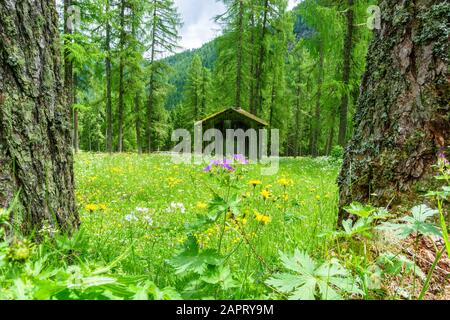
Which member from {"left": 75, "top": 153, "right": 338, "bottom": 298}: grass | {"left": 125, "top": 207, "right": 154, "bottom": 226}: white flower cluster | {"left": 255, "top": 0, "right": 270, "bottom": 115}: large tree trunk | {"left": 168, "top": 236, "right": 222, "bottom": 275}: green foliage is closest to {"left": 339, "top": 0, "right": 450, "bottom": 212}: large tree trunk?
{"left": 75, "top": 153, "right": 338, "bottom": 298}: grass

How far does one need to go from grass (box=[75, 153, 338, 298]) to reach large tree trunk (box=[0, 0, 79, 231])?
0.38 m

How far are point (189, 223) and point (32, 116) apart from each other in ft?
4.30

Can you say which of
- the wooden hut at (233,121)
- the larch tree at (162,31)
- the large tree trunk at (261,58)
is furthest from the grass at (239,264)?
the larch tree at (162,31)

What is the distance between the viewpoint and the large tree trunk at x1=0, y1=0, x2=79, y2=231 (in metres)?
2.04

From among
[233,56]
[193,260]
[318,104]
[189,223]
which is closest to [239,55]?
[233,56]

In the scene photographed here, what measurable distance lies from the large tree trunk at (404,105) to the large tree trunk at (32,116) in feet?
6.76

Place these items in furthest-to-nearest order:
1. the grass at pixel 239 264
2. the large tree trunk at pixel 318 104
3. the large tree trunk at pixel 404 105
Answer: the large tree trunk at pixel 318 104, the large tree trunk at pixel 404 105, the grass at pixel 239 264

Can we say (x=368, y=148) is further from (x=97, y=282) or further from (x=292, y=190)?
(x=292, y=190)

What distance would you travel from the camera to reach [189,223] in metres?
1.70

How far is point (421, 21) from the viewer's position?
226cm

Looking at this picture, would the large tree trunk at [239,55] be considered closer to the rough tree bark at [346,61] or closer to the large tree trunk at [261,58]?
the large tree trunk at [261,58]

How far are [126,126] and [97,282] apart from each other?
34.5m

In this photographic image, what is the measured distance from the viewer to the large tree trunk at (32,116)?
2.04 metres

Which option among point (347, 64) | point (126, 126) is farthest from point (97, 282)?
point (126, 126)
